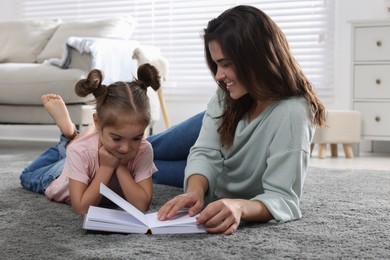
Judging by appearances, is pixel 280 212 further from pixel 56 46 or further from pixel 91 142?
pixel 56 46

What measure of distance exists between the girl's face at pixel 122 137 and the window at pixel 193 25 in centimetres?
256

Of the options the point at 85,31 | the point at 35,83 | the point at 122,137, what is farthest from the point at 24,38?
the point at 122,137

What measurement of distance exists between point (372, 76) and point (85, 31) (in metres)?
1.85

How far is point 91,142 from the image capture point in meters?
1.61

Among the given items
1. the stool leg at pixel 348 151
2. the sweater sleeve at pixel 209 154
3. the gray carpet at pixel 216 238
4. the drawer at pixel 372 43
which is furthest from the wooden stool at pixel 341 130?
the sweater sleeve at pixel 209 154

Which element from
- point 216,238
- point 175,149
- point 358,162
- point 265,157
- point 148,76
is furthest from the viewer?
point 358,162

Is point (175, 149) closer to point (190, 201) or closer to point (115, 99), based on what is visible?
point (115, 99)

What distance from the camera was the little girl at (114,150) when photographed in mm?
1479

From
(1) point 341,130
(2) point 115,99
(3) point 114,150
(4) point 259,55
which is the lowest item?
(1) point 341,130

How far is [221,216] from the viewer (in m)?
1.24

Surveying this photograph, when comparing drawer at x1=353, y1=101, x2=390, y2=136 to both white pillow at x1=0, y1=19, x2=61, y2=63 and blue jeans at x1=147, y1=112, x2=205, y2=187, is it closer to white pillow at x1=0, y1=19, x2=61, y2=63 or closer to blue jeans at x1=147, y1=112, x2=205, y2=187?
blue jeans at x1=147, y1=112, x2=205, y2=187

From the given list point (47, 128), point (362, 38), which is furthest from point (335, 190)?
point (47, 128)

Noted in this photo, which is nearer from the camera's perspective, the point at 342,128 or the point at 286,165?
the point at 286,165

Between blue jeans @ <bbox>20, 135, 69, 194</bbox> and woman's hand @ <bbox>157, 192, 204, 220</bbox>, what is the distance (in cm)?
67
